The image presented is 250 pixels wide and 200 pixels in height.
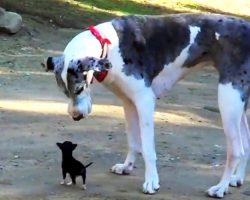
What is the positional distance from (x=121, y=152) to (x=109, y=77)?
1522 millimetres

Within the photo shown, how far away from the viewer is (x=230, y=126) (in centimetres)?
611

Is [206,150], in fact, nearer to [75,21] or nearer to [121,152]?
[121,152]

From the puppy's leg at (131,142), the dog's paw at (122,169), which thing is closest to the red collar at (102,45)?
the puppy's leg at (131,142)

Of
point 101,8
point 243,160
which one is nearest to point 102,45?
point 243,160

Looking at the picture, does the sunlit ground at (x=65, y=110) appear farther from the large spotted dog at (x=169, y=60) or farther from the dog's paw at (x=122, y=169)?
the large spotted dog at (x=169, y=60)

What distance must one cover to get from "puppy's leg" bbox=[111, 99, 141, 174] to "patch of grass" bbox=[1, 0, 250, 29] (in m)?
10.8

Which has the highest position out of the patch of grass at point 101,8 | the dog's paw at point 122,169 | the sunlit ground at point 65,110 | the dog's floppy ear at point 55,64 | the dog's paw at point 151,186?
the dog's floppy ear at point 55,64

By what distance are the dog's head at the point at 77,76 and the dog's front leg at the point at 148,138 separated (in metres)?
0.57

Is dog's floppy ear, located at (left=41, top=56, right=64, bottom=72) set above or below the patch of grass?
above

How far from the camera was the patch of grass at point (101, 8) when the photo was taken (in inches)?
702

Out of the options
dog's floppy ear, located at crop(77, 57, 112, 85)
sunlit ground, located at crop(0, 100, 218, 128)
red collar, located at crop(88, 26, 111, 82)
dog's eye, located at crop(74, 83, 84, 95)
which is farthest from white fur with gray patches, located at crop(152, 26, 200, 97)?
sunlit ground, located at crop(0, 100, 218, 128)

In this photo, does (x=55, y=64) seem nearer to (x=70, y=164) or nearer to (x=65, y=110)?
(x=70, y=164)

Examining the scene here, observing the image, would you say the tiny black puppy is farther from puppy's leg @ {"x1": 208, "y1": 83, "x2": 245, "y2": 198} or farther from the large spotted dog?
puppy's leg @ {"x1": 208, "y1": 83, "x2": 245, "y2": 198}

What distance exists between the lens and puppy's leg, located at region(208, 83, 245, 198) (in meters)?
6.06
